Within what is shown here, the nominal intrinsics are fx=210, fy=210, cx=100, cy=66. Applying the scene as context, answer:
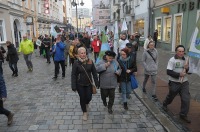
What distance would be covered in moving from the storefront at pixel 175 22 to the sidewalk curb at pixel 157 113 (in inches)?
309

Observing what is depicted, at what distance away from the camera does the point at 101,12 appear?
11312 millimetres

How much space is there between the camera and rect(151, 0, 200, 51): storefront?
13.4 metres

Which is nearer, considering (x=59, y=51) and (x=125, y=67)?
(x=125, y=67)

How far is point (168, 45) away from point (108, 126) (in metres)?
13.9

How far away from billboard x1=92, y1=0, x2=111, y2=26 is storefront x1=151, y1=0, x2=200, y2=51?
5.25 metres

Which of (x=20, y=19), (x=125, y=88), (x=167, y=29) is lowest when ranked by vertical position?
(x=125, y=88)

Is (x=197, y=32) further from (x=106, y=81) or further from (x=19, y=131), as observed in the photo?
(x=19, y=131)

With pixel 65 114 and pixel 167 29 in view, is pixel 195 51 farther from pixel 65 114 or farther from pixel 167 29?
pixel 167 29

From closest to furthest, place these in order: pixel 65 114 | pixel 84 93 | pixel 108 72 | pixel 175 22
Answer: pixel 84 93 → pixel 108 72 → pixel 65 114 → pixel 175 22

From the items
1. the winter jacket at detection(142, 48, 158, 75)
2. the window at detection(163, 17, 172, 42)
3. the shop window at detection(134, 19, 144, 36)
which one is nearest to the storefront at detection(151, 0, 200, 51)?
the window at detection(163, 17, 172, 42)

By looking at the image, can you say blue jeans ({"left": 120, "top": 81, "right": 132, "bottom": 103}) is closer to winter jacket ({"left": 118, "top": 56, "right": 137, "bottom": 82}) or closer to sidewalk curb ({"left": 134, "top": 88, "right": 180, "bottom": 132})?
winter jacket ({"left": 118, "top": 56, "right": 137, "bottom": 82})

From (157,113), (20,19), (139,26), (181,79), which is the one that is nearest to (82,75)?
(157,113)

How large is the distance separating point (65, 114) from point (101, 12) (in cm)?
751

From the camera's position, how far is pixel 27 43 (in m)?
10.5
